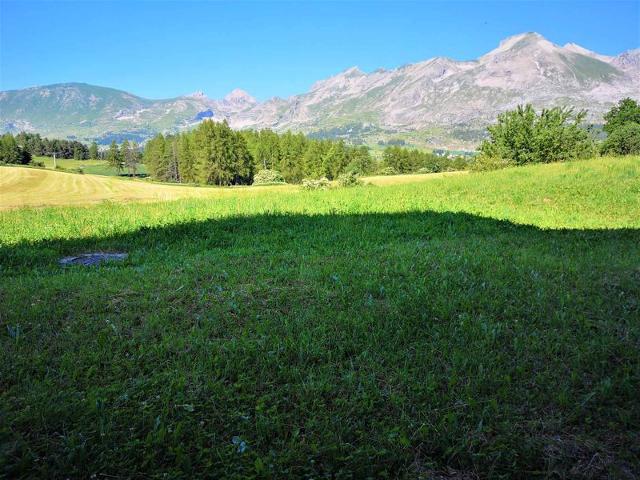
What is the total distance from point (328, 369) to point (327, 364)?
101 millimetres

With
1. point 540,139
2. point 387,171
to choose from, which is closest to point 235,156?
point 387,171

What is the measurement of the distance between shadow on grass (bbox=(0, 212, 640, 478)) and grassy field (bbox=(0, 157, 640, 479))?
21 millimetres

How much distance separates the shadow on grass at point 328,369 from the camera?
10.3ft

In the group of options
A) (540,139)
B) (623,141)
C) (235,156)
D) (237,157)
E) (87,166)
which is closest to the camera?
(540,139)

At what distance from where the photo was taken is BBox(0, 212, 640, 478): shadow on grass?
10.3 ft

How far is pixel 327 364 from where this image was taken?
440 cm

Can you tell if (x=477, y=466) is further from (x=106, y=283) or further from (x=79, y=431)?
(x=106, y=283)

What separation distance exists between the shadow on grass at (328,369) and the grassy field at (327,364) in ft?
0.07

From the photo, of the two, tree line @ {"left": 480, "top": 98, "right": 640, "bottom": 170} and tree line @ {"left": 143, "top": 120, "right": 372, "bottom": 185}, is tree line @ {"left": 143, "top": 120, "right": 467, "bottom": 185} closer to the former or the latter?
tree line @ {"left": 143, "top": 120, "right": 372, "bottom": 185}

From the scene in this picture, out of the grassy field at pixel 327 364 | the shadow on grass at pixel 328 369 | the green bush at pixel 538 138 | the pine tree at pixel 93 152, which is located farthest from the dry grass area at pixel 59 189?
the pine tree at pixel 93 152

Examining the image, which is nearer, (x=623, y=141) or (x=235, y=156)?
(x=623, y=141)

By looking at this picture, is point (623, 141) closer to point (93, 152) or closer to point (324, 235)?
point (324, 235)

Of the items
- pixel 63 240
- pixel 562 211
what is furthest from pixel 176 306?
pixel 562 211

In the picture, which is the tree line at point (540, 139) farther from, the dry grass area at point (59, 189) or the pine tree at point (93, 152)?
the pine tree at point (93, 152)
